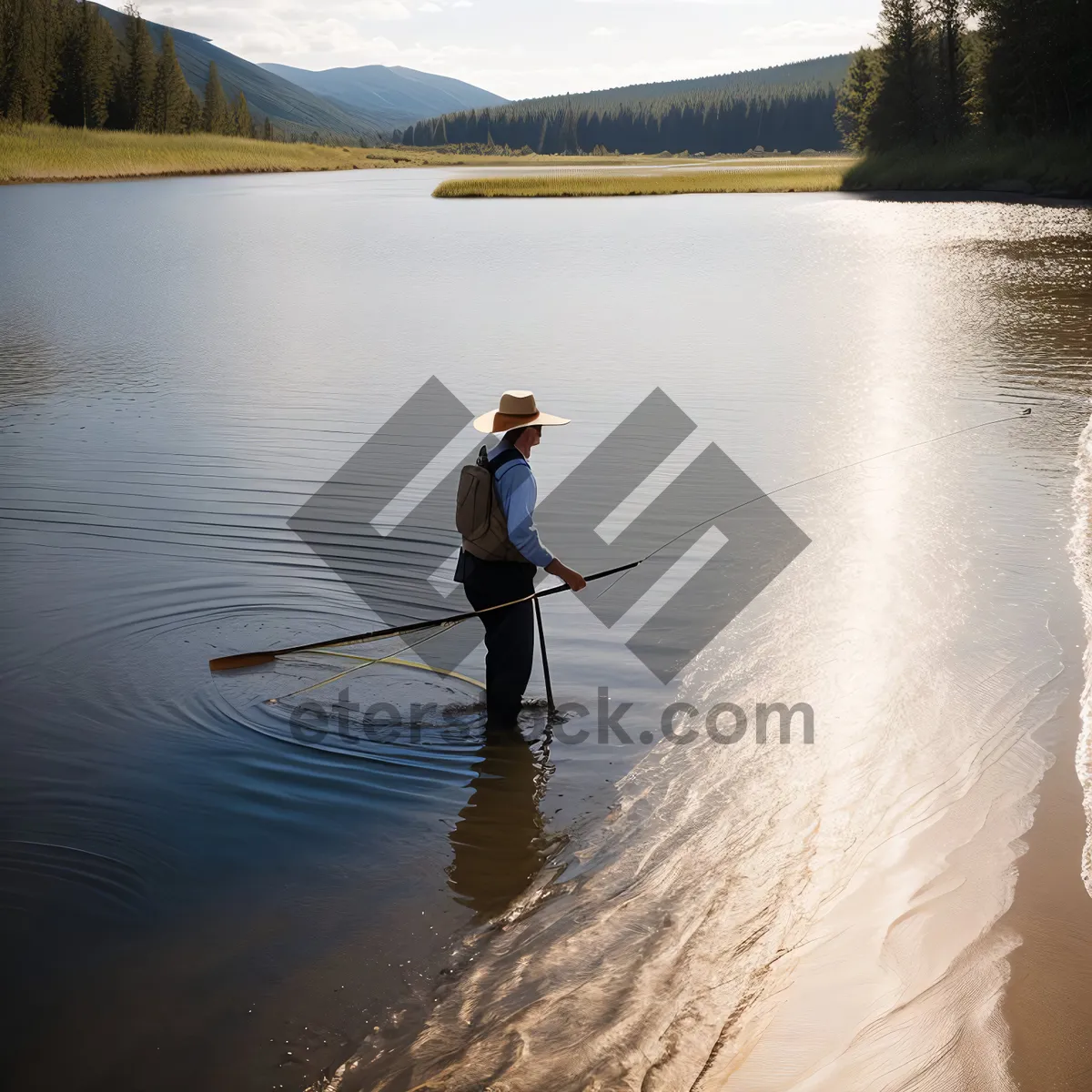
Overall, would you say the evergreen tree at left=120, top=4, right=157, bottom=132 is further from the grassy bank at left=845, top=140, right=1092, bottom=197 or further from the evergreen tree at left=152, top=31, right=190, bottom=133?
the grassy bank at left=845, top=140, right=1092, bottom=197

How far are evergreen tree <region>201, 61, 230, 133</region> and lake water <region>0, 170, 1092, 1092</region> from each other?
111947mm

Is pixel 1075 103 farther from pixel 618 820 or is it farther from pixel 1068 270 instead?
pixel 618 820

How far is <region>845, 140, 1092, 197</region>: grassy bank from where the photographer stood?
42844mm

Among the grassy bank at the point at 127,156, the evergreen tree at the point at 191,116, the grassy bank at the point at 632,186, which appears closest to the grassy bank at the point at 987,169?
the grassy bank at the point at 632,186

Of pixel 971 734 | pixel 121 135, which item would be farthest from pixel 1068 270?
pixel 121 135

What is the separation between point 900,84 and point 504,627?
2668 inches

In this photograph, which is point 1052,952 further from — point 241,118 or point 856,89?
point 241,118

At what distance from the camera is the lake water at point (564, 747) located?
3.55 metres

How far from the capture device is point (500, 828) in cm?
484

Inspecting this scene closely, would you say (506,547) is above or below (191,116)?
below

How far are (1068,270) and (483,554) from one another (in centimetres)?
2073

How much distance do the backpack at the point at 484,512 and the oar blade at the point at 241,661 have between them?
1.69m
